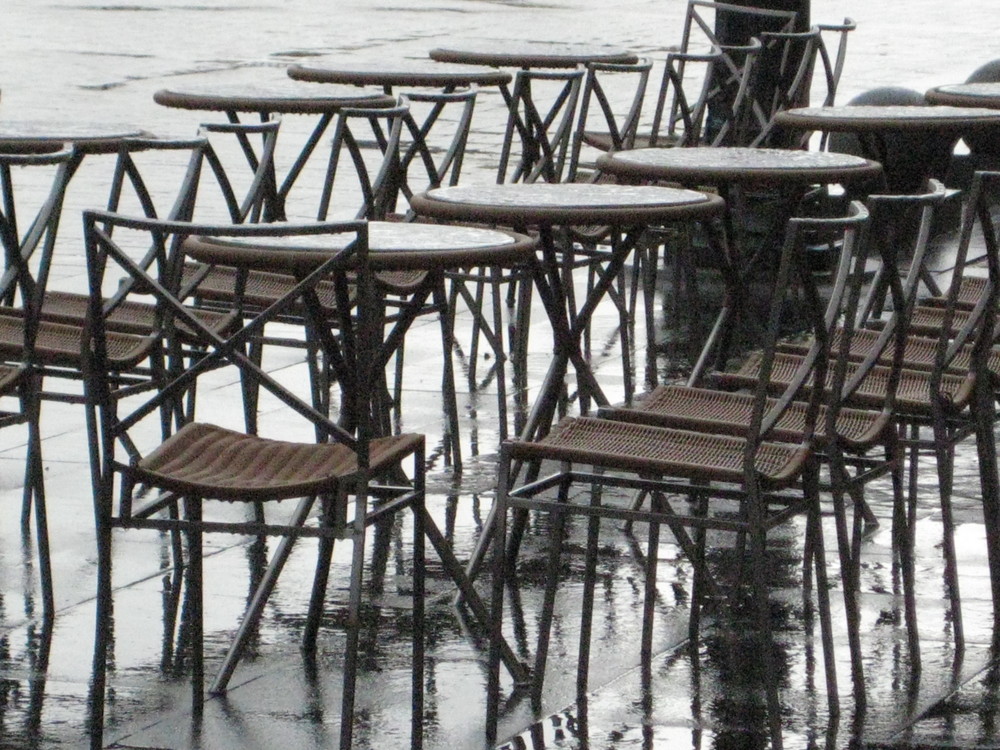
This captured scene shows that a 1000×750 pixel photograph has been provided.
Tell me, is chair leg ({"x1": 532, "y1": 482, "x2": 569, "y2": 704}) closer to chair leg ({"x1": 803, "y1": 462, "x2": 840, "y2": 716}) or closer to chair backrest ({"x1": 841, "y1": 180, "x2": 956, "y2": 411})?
chair leg ({"x1": 803, "y1": 462, "x2": 840, "y2": 716})

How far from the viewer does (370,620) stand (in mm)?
5230

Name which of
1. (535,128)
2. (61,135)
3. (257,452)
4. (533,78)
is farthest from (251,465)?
(533,78)

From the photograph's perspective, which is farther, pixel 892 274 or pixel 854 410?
pixel 854 410

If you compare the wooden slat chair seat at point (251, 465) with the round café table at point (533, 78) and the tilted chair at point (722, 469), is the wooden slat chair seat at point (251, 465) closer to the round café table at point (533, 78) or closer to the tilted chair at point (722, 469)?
the tilted chair at point (722, 469)

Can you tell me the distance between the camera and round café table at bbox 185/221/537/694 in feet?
13.8

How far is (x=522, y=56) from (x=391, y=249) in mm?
4180

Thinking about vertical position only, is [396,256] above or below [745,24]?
above

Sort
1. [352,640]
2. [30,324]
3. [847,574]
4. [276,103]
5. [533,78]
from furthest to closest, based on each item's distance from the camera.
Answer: [533,78]
[276,103]
[30,324]
[847,574]
[352,640]

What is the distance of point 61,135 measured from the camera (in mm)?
5863

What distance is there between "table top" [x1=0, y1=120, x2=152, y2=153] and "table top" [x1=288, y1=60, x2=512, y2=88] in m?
1.55

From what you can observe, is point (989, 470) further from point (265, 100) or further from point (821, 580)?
point (265, 100)

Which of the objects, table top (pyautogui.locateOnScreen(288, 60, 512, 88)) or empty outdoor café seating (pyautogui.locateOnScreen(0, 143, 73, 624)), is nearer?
empty outdoor café seating (pyautogui.locateOnScreen(0, 143, 73, 624))

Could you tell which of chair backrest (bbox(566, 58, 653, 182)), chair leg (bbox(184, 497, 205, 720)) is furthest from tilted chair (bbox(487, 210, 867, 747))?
chair backrest (bbox(566, 58, 653, 182))

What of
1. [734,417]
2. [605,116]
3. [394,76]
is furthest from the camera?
[605,116]
